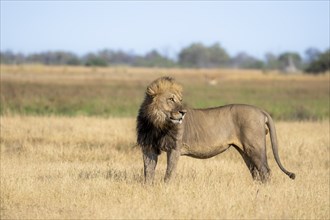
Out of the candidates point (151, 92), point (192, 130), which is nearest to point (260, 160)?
point (192, 130)

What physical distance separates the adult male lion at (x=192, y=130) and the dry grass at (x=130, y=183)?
0.41m

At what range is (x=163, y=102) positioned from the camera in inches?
387

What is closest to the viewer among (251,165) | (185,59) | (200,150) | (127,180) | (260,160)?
(127,180)

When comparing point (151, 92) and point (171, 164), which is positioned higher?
point (151, 92)

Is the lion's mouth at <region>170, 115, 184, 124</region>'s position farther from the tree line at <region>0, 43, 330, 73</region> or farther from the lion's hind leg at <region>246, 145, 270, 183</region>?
the tree line at <region>0, 43, 330, 73</region>

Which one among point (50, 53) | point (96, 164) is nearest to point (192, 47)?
point (50, 53)

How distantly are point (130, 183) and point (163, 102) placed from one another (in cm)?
136

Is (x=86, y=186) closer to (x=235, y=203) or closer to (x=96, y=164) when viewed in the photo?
(x=235, y=203)

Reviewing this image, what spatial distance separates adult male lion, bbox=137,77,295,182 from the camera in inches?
388

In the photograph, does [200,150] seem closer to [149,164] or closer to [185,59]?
[149,164]

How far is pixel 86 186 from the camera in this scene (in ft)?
31.9

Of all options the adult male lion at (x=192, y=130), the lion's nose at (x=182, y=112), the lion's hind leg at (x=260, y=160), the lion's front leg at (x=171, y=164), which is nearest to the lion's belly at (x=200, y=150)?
the adult male lion at (x=192, y=130)

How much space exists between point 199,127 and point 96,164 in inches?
132

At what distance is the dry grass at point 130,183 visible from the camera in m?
8.39
